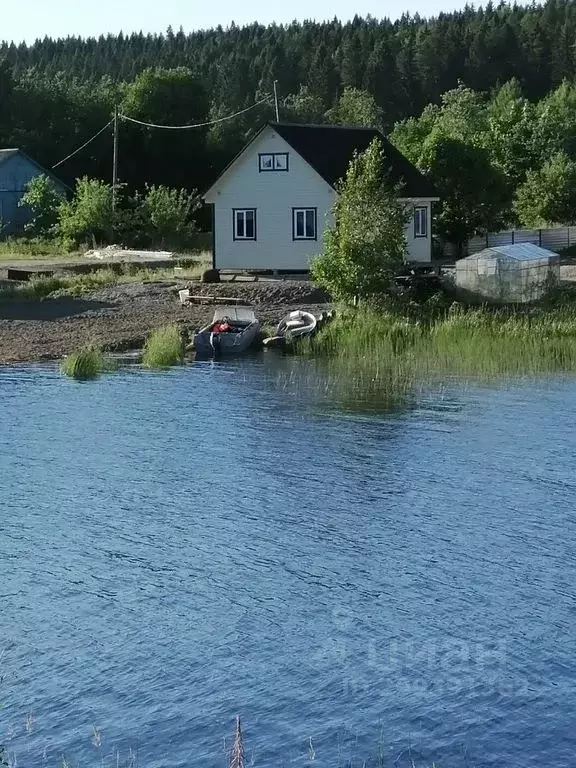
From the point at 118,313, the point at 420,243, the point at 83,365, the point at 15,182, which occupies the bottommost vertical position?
the point at 83,365

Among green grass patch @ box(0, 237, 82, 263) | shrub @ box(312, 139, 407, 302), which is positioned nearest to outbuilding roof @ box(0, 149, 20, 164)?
green grass patch @ box(0, 237, 82, 263)

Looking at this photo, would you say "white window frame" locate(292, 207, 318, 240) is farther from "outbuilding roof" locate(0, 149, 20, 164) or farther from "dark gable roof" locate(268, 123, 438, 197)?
"outbuilding roof" locate(0, 149, 20, 164)

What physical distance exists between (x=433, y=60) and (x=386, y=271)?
129 meters

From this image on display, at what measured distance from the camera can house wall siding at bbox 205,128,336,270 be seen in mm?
54875

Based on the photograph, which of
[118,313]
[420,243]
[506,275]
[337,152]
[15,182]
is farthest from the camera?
[15,182]

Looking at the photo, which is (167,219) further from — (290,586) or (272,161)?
(290,586)

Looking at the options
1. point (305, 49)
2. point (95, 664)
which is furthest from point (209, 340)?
point (305, 49)

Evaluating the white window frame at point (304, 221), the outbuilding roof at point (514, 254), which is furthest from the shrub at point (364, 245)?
the white window frame at point (304, 221)

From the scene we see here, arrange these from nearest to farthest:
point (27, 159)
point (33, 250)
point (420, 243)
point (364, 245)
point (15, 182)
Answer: point (364, 245), point (420, 243), point (33, 250), point (15, 182), point (27, 159)

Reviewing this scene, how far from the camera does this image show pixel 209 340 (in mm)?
40406

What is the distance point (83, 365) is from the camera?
120 feet

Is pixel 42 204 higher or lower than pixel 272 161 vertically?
lower

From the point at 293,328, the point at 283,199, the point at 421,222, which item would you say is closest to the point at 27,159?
the point at 283,199

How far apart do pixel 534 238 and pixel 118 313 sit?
28592mm
